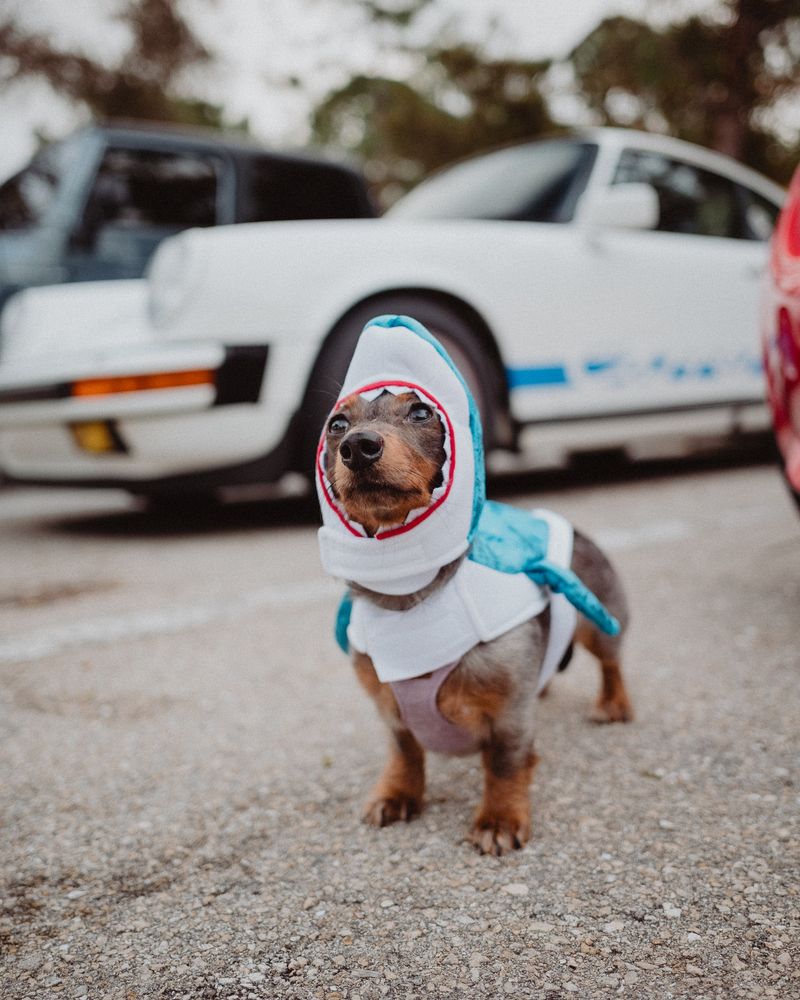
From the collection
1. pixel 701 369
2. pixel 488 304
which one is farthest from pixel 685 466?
pixel 488 304

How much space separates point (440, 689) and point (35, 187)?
413 centimetres

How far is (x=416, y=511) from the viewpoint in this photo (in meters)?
1.59

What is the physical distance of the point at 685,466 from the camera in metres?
5.69

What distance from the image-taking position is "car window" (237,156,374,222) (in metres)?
4.89

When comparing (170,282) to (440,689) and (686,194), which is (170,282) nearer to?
(440,689)

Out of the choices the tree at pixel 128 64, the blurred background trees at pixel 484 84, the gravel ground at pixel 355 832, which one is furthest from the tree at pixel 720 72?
the gravel ground at pixel 355 832

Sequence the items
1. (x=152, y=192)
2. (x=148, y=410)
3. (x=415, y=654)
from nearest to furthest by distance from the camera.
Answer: (x=415, y=654)
(x=148, y=410)
(x=152, y=192)

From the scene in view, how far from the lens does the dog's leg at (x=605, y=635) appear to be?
6.75ft

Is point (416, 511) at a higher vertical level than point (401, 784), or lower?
higher

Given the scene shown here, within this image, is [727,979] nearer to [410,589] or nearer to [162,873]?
[410,589]

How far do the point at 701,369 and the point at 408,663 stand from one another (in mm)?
3694

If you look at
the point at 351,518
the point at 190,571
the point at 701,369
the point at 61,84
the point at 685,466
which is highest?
the point at 61,84

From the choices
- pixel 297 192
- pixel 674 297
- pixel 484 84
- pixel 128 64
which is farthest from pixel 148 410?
→ pixel 484 84

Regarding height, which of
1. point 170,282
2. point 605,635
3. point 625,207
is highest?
point 625,207
